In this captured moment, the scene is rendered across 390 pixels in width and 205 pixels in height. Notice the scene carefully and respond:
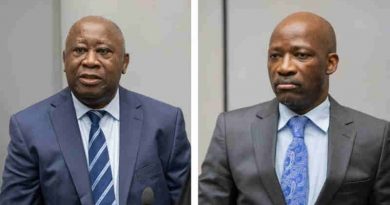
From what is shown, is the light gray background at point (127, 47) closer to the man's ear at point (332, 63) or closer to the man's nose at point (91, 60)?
the man's nose at point (91, 60)

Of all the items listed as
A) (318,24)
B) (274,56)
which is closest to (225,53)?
(274,56)

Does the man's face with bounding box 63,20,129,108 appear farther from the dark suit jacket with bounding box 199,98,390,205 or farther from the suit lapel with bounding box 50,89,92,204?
the dark suit jacket with bounding box 199,98,390,205

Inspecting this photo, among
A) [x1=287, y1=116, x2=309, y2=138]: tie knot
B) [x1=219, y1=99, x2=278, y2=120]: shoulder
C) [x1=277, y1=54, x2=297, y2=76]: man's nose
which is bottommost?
[x1=287, y1=116, x2=309, y2=138]: tie knot

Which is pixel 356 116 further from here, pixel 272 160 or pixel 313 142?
pixel 272 160

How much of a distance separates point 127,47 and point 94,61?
116mm

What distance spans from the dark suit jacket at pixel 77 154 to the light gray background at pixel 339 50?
10 centimetres

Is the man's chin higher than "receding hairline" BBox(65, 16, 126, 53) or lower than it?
lower

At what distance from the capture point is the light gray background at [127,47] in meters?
1.65

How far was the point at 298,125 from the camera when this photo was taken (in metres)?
1.55

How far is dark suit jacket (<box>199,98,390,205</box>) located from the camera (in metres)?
1.49

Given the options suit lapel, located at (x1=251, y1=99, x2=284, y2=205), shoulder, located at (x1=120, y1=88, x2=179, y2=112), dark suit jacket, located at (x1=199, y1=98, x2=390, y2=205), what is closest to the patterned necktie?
shoulder, located at (x1=120, y1=88, x2=179, y2=112)

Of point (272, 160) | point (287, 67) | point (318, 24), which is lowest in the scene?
point (272, 160)

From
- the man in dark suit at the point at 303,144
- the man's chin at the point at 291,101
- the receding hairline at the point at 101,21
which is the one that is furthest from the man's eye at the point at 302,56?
the receding hairline at the point at 101,21

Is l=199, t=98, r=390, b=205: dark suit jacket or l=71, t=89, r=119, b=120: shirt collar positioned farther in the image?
l=71, t=89, r=119, b=120: shirt collar
